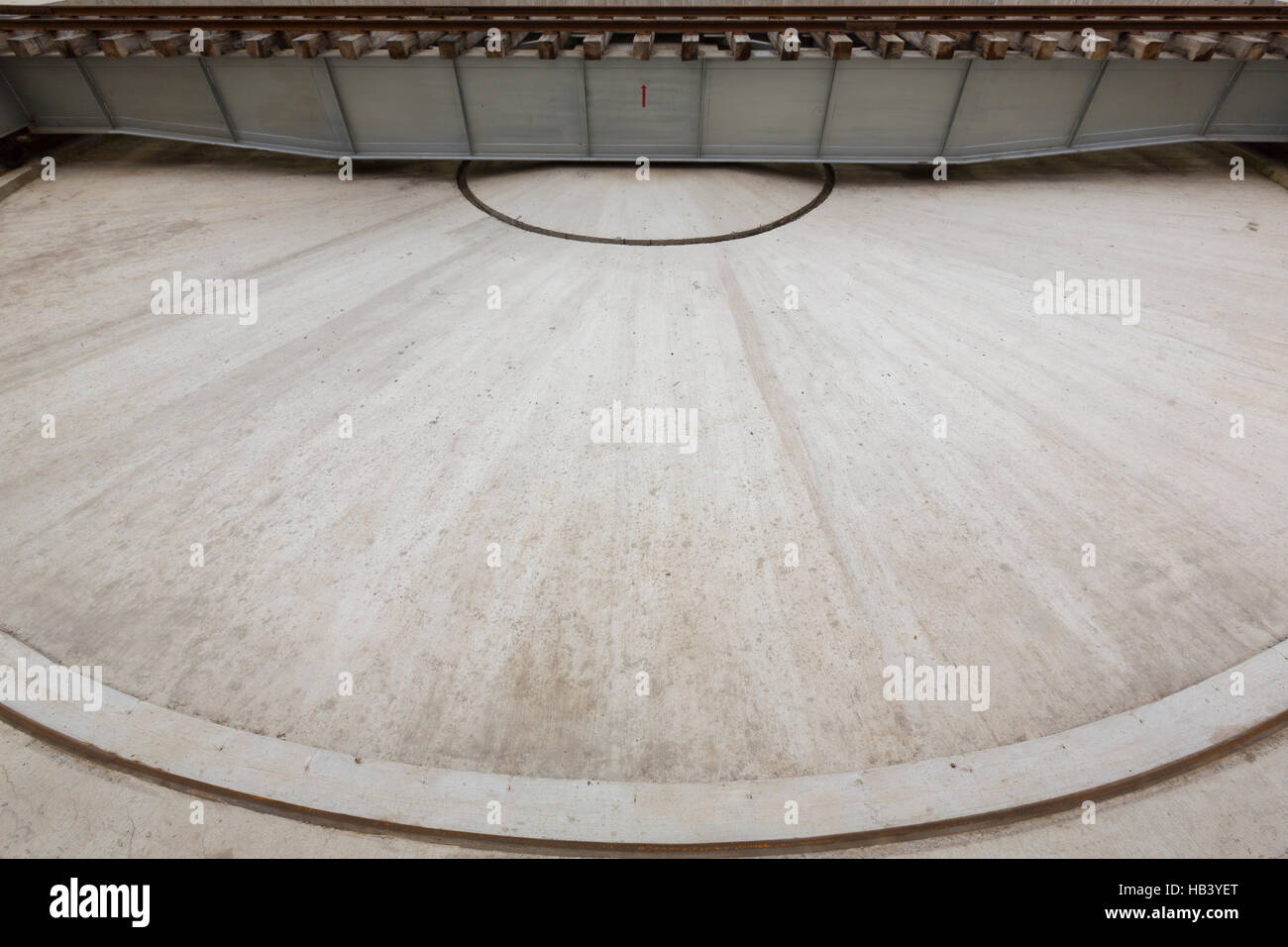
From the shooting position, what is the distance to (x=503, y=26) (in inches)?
290

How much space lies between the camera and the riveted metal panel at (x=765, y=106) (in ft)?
24.2

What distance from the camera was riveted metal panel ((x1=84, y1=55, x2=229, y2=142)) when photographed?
761 centimetres

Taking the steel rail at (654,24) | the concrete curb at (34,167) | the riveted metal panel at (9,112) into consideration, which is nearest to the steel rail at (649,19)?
the steel rail at (654,24)

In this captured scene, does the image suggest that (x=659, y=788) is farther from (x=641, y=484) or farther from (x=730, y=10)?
(x=730, y=10)

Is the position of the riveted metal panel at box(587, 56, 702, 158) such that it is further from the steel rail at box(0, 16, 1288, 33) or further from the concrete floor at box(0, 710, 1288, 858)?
the concrete floor at box(0, 710, 1288, 858)

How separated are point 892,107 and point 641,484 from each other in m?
6.53

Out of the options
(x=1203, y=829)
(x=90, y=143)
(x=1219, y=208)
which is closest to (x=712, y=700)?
(x=1203, y=829)

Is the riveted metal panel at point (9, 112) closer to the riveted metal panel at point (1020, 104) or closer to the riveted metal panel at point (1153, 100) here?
the riveted metal panel at point (1020, 104)

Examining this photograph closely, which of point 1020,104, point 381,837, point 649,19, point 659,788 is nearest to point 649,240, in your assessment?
point 649,19

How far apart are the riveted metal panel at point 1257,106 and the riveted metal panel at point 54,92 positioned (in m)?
14.5

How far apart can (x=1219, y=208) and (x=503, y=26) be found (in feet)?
30.7

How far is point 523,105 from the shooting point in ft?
25.4

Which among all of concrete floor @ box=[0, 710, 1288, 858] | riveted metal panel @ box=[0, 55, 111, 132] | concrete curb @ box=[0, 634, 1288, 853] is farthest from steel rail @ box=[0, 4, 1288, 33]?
concrete floor @ box=[0, 710, 1288, 858]
